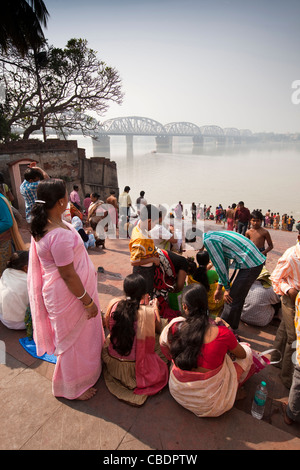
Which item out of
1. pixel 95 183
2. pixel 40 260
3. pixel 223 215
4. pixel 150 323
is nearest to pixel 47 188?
pixel 40 260

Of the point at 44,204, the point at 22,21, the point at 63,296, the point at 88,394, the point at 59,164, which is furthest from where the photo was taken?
the point at 59,164

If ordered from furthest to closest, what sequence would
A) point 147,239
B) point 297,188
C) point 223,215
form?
point 297,188, point 223,215, point 147,239

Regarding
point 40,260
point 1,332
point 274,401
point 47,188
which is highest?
point 47,188

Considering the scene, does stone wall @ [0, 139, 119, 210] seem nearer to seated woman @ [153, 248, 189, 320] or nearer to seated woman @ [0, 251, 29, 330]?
seated woman @ [0, 251, 29, 330]

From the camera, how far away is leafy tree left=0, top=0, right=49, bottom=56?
7.95 metres

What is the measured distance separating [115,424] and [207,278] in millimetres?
1759

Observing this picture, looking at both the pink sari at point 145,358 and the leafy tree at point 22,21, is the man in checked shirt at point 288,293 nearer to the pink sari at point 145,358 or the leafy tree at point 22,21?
the pink sari at point 145,358

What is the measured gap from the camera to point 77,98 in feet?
50.8

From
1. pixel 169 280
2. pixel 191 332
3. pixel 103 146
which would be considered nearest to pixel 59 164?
pixel 169 280

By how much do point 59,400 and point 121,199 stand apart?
6.09 m

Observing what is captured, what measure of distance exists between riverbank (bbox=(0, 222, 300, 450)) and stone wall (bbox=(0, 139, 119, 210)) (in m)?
8.15

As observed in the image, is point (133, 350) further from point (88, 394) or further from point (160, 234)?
point (160, 234)

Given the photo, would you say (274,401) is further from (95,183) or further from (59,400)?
(95,183)

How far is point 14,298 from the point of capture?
2658 mm
